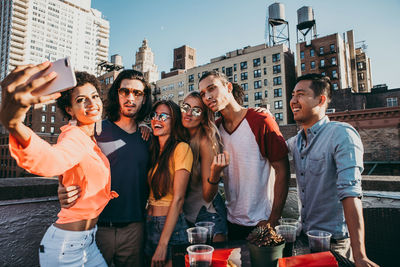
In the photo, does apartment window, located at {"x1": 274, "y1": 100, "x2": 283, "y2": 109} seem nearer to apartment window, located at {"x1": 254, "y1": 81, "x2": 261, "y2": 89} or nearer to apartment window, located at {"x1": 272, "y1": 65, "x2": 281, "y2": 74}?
apartment window, located at {"x1": 254, "y1": 81, "x2": 261, "y2": 89}

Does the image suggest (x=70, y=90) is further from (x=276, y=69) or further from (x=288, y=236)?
(x=276, y=69)

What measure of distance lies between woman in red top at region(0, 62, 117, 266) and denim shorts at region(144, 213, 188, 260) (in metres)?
0.49

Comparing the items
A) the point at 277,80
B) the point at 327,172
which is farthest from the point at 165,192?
the point at 277,80

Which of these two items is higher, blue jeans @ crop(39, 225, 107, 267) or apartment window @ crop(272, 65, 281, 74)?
apartment window @ crop(272, 65, 281, 74)

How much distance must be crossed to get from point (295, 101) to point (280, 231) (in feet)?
5.60

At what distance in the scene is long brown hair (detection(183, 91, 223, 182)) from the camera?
277 centimetres

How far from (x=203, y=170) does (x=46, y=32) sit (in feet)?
376

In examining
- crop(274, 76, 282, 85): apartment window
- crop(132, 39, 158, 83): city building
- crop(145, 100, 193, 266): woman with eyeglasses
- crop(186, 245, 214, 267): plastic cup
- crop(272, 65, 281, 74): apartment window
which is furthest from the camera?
crop(132, 39, 158, 83): city building

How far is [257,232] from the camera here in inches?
61.7

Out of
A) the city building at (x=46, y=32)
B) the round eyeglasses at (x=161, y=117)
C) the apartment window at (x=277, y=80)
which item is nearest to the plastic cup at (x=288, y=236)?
the round eyeglasses at (x=161, y=117)

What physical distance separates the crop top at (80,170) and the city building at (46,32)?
94.4 meters

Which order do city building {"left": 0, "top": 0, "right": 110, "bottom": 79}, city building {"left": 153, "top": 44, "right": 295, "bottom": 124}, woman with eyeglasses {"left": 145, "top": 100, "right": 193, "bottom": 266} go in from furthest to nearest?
city building {"left": 0, "top": 0, "right": 110, "bottom": 79} < city building {"left": 153, "top": 44, "right": 295, "bottom": 124} < woman with eyeglasses {"left": 145, "top": 100, "right": 193, "bottom": 266}

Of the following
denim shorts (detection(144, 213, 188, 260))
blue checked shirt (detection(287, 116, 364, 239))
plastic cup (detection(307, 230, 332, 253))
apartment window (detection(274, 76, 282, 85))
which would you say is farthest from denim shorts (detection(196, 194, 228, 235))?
apartment window (detection(274, 76, 282, 85))

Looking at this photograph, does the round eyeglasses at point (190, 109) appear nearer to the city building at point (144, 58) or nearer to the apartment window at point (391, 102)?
the apartment window at point (391, 102)
